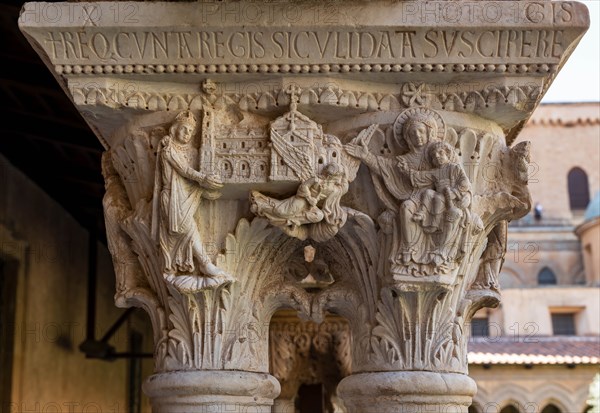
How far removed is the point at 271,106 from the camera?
3.07 meters

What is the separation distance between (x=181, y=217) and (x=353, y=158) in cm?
62

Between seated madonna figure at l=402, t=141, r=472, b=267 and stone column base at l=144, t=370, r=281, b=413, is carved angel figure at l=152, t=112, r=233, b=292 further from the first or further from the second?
seated madonna figure at l=402, t=141, r=472, b=267

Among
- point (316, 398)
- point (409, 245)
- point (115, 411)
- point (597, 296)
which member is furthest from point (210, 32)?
point (597, 296)

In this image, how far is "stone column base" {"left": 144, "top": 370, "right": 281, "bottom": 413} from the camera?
116 inches

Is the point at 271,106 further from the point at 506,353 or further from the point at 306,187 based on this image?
the point at 506,353

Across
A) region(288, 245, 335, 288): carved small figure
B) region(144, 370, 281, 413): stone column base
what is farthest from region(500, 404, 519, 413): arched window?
region(144, 370, 281, 413): stone column base

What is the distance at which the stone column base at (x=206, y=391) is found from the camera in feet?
9.68

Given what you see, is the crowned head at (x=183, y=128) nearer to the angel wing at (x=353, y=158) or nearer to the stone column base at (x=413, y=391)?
the angel wing at (x=353, y=158)

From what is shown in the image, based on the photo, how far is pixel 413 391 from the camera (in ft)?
9.67

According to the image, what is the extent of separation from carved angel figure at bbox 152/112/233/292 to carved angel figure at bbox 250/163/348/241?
7.2 inches

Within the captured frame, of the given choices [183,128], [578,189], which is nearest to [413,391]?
[183,128]

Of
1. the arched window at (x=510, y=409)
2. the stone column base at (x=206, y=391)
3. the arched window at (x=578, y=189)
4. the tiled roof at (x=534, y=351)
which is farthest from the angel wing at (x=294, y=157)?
the arched window at (x=578, y=189)

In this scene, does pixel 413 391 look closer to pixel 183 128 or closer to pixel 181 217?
pixel 181 217

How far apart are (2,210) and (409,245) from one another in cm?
568
